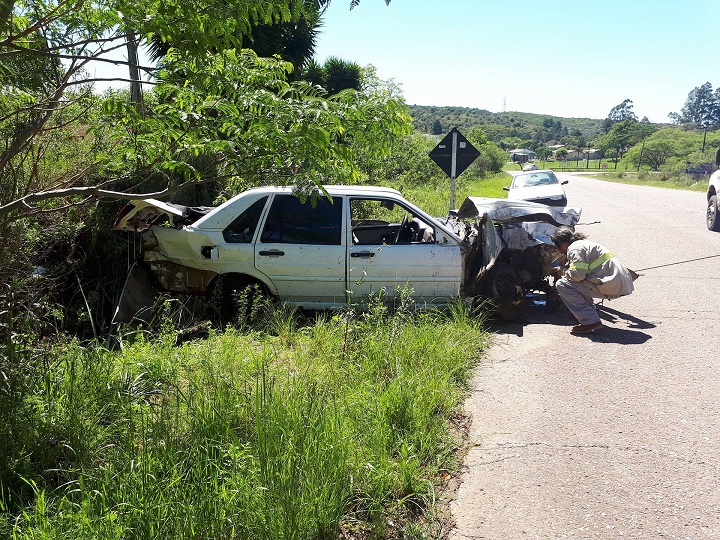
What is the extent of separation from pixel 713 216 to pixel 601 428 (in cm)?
1380

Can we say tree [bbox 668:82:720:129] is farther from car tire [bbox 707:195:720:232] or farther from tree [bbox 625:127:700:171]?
car tire [bbox 707:195:720:232]

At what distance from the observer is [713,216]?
16.3 m

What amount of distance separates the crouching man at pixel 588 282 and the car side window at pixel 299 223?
9.13ft

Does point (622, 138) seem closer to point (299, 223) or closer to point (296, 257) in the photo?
point (299, 223)

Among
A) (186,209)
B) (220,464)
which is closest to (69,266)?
(186,209)

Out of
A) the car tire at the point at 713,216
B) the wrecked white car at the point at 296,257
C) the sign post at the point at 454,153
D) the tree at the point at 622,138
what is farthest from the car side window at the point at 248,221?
the tree at the point at 622,138

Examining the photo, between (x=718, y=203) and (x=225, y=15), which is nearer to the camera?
(x=225, y=15)

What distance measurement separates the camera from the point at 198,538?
9.95ft

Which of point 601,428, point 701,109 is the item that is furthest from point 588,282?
point 701,109

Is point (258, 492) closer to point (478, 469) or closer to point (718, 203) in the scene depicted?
point (478, 469)

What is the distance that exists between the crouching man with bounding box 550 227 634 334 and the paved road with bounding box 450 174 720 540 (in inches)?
11.2

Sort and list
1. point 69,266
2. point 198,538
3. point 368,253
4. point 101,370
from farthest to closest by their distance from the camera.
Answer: point 69,266 < point 368,253 < point 101,370 < point 198,538

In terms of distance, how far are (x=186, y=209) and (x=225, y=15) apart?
4.25 meters

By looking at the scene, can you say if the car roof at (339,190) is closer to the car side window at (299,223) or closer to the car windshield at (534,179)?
the car side window at (299,223)
